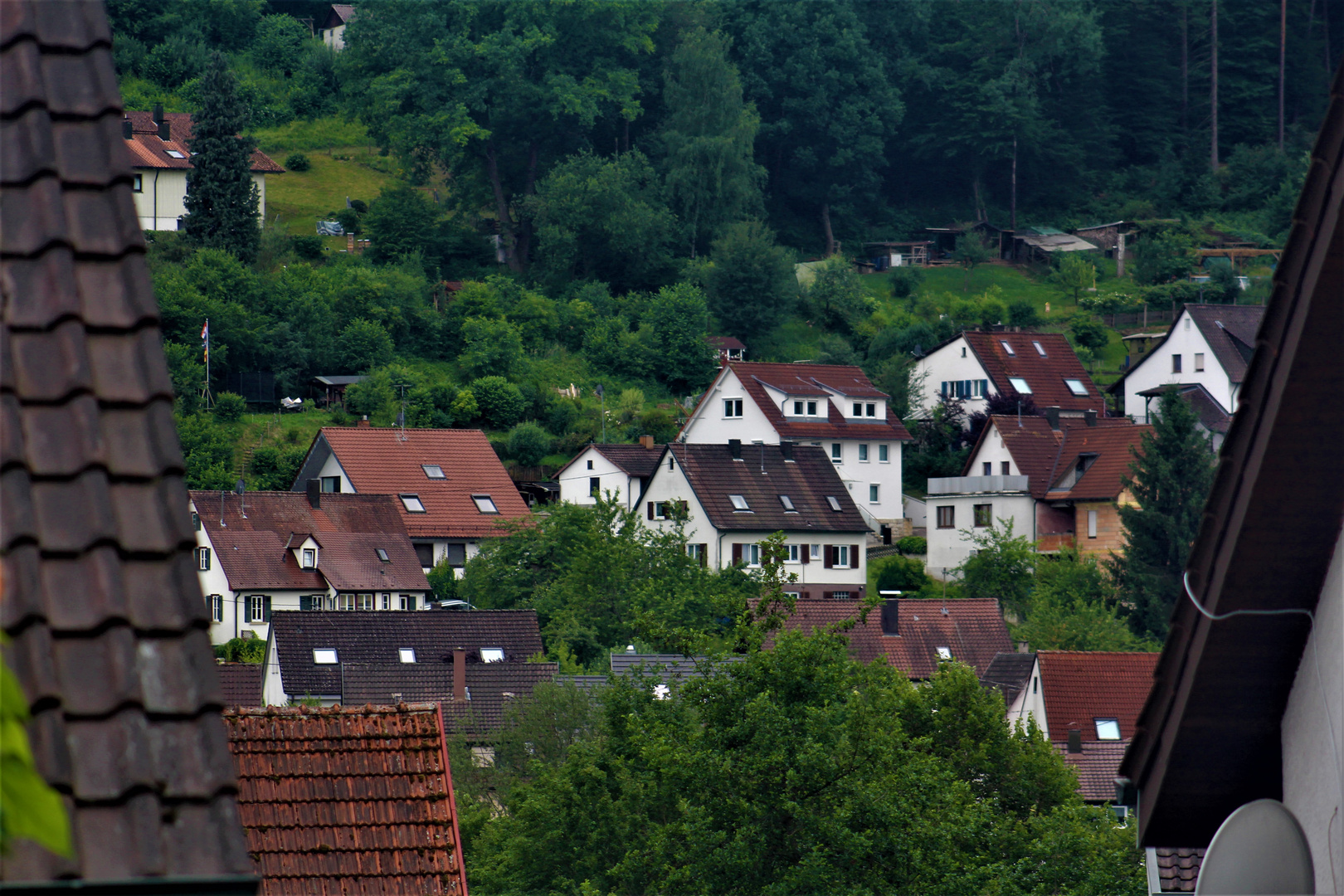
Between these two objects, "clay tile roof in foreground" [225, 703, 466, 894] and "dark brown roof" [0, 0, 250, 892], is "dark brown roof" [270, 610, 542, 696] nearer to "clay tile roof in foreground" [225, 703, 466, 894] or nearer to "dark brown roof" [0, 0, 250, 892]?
"clay tile roof in foreground" [225, 703, 466, 894]

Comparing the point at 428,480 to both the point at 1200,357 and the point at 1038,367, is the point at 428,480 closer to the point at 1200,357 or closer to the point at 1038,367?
the point at 1038,367

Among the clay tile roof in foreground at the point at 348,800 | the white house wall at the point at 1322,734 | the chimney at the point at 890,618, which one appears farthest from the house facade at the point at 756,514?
the white house wall at the point at 1322,734

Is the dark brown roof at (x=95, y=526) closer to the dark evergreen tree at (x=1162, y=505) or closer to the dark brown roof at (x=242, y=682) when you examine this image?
the dark brown roof at (x=242, y=682)

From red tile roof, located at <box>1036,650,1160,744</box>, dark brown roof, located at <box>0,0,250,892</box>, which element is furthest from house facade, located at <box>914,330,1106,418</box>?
dark brown roof, located at <box>0,0,250,892</box>

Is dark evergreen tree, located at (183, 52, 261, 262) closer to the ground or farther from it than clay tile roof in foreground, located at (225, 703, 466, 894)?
farther from it

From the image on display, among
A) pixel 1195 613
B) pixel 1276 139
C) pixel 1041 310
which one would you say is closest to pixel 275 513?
pixel 1041 310

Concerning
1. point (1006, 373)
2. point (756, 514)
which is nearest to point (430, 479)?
point (756, 514)
